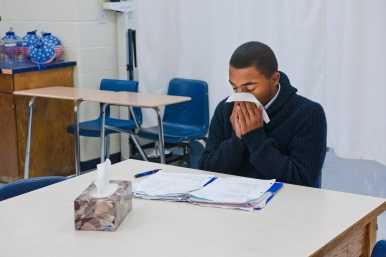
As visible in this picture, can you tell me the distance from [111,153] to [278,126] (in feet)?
10.7

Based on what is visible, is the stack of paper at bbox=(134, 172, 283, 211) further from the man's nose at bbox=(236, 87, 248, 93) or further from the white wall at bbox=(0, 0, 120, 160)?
the white wall at bbox=(0, 0, 120, 160)

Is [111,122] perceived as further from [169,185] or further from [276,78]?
[169,185]

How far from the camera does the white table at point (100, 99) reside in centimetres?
405

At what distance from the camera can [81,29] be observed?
4.86m

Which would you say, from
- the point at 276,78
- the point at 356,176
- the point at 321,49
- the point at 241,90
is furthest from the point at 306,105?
the point at 356,176

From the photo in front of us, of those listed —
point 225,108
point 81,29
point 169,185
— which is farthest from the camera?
point 81,29

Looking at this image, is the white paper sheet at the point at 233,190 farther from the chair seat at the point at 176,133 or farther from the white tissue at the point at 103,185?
the chair seat at the point at 176,133

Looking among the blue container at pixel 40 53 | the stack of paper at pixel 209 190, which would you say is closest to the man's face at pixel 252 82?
the stack of paper at pixel 209 190

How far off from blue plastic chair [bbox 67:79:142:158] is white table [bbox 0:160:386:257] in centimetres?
257

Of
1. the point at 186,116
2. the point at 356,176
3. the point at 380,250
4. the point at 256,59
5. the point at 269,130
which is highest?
the point at 256,59

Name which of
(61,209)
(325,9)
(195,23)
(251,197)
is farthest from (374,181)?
(61,209)

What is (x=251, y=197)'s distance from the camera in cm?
176

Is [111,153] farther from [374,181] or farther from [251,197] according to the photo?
[251,197]

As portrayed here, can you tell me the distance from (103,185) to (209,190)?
0.36m
